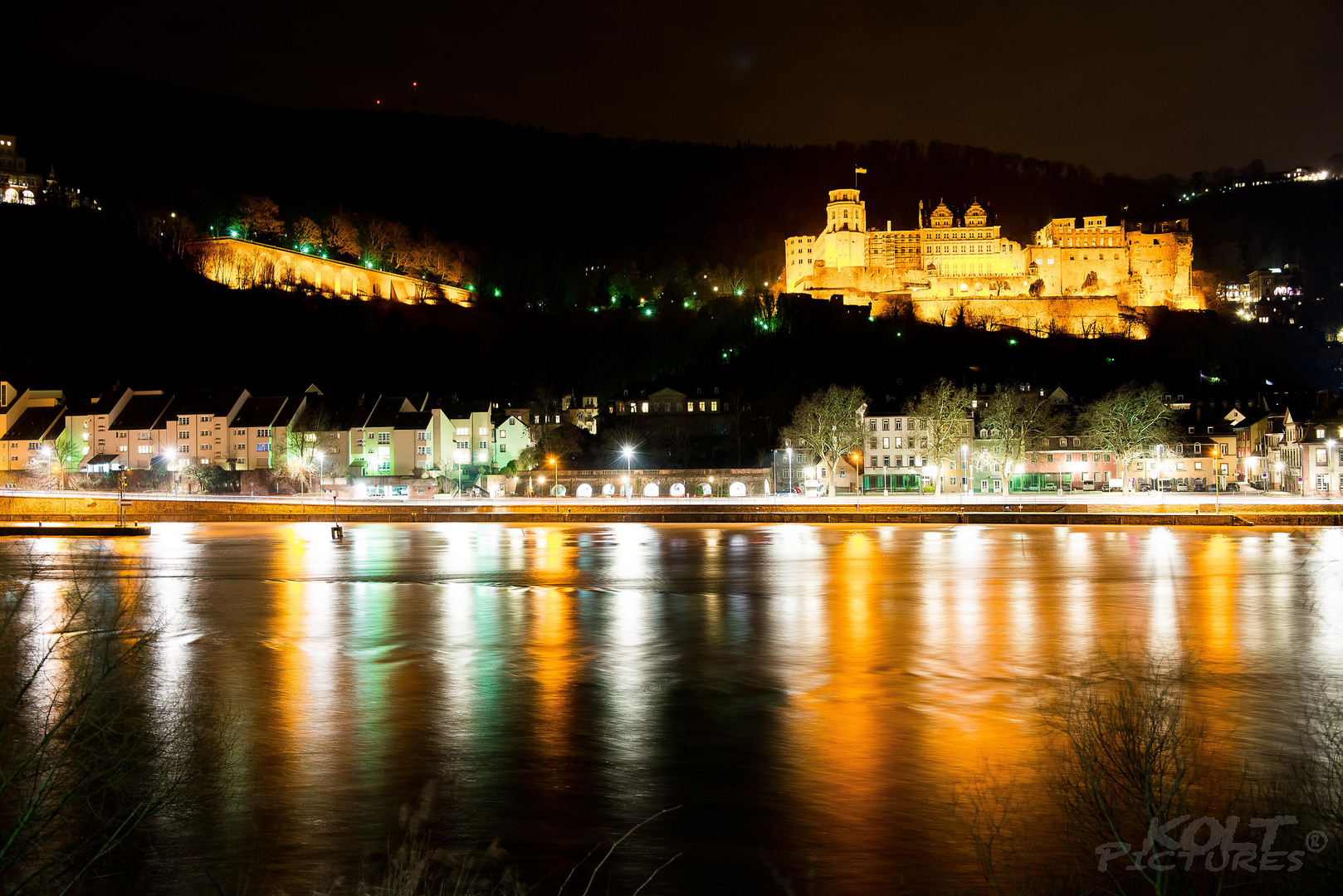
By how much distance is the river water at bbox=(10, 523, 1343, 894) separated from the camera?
383 inches

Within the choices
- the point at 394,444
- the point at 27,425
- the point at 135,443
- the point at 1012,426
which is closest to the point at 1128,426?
the point at 1012,426

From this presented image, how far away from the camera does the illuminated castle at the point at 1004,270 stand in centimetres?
9744

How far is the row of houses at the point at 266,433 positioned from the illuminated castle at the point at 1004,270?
4623 cm

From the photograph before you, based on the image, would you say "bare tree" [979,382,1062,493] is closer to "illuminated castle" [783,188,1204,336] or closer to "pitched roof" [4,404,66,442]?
"illuminated castle" [783,188,1204,336]

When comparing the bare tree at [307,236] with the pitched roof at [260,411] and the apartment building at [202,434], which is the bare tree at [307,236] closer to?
the pitched roof at [260,411]

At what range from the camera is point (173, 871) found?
884 centimetres

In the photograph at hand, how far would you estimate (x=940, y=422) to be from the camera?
56.3m

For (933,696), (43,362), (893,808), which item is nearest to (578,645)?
(933,696)

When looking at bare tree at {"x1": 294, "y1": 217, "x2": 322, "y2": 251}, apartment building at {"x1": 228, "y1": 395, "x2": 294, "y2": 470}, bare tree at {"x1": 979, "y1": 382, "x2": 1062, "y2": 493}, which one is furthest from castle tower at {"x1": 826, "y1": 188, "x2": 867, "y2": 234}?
apartment building at {"x1": 228, "y1": 395, "x2": 294, "y2": 470}

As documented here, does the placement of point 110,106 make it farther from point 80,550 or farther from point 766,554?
point 766,554

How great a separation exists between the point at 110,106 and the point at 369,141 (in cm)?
3483

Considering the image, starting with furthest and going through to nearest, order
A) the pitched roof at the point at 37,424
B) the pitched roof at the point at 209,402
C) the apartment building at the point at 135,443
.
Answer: the pitched roof at the point at 209,402
the pitched roof at the point at 37,424
the apartment building at the point at 135,443

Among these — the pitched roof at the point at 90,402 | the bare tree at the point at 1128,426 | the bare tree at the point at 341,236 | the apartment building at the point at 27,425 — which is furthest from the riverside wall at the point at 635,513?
the bare tree at the point at 341,236

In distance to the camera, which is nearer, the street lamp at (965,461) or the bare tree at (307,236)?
the street lamp at (965,461)
